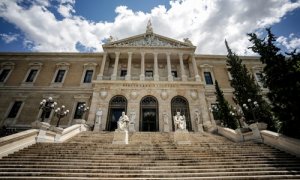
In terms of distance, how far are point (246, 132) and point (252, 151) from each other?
2826 millimetres

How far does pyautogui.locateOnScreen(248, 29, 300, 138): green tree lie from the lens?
279 inches

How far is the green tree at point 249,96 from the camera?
11895 millimetres

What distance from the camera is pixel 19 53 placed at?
885 inches

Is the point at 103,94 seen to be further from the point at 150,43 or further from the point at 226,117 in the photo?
the point at 226,117

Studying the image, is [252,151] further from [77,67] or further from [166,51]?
[77,67]

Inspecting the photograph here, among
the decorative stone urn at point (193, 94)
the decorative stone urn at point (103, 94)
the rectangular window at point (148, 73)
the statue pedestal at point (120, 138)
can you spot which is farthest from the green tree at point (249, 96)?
the decorative stone urn at point (103, 94)

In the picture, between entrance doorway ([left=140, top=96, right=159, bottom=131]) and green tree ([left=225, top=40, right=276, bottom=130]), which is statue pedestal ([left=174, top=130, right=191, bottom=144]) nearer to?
green tree ([left=225, top=40, right=276, bottom=130])

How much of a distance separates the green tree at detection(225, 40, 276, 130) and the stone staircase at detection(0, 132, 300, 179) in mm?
4772

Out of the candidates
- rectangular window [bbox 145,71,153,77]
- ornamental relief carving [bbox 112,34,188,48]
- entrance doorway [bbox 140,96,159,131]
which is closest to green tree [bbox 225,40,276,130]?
ornamental relief carving [bbox 112,34,188,48]

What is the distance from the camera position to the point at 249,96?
14.0 m

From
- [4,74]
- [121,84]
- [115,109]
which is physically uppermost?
[4,74]

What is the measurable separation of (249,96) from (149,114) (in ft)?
32.0

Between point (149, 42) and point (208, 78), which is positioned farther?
point (149, 42)

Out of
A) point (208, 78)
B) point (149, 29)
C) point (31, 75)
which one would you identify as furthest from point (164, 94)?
point (31, 75)
